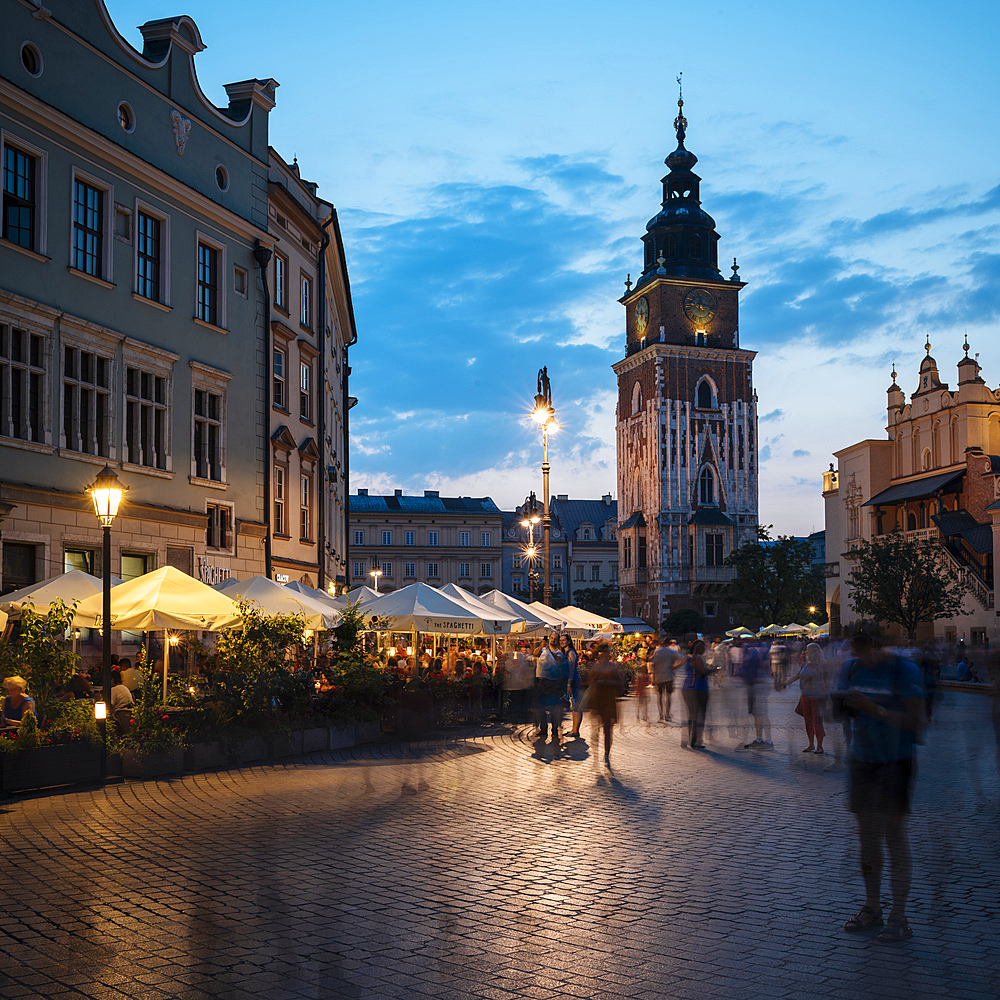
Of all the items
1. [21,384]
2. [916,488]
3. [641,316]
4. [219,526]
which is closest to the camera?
[21,384]

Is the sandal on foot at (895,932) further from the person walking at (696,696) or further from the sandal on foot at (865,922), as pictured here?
the person walking at (696,696)

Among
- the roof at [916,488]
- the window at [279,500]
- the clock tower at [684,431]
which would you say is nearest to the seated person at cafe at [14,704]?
the window at [279,500]

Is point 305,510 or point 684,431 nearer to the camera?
point 305,510

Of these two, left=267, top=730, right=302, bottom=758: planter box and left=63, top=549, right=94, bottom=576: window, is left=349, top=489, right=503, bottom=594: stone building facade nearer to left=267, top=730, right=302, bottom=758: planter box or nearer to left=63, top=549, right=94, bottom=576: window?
left=63, top=549, right=94, bottom=576: window

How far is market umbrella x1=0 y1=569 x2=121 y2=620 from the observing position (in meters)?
18.6

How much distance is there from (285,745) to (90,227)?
13.2m

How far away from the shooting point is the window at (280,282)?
32875 mm

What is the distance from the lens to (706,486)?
106 m

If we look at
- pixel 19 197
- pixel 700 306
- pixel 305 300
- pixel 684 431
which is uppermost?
pixel 700 306

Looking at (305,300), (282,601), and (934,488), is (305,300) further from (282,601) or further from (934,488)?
(934,488)

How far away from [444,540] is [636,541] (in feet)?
73.9

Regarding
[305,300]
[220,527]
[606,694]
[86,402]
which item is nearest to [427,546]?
[305,300]

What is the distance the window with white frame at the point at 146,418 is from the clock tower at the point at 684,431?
8138cm

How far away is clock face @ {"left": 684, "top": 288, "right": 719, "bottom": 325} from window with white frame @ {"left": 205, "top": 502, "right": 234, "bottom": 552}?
85755 millimetres
